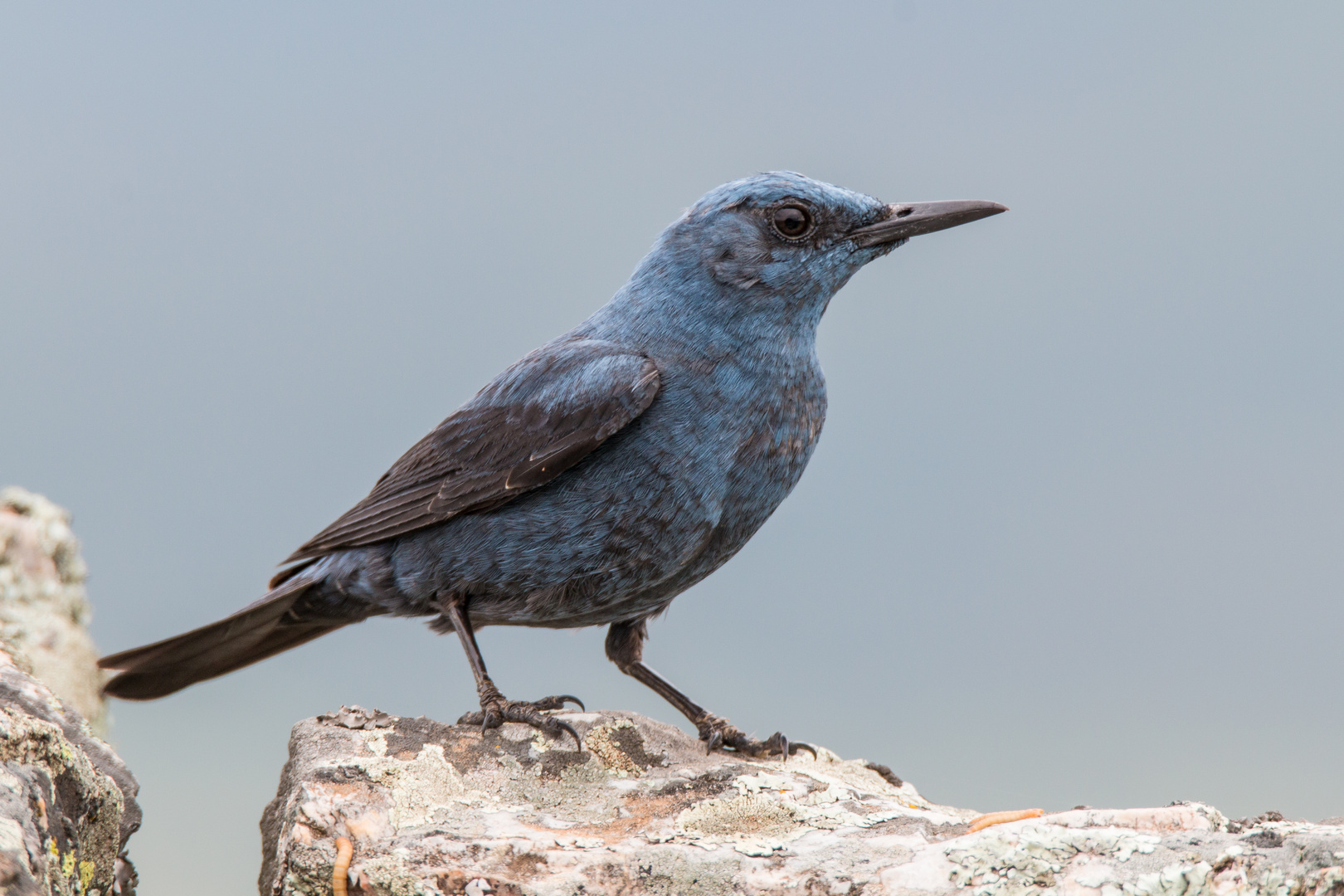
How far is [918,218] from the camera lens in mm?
4918

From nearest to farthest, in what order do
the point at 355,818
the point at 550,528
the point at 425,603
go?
→ the point at 355,818, the point at 550,528, the point at 425,603

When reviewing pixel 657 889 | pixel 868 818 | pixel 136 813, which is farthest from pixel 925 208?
pixel 136 813

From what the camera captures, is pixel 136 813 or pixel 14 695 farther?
pixel 136 813

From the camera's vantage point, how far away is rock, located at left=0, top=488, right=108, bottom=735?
5059 mm

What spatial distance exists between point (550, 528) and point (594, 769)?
35.0 inches

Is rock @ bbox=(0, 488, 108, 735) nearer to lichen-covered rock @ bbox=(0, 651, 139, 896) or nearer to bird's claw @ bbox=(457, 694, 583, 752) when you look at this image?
lichen-covered rock @ bbox=(0, 651, 139, 896)

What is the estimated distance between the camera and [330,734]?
4320 millimetres

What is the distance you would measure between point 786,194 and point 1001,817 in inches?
95.6

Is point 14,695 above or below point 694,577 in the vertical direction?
below

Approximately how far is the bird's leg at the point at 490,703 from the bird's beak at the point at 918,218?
6.99 ft

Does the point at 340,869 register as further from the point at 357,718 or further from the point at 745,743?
the point at 745,743

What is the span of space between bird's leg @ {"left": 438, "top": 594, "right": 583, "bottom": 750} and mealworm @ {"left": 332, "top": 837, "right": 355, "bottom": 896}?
97 cm

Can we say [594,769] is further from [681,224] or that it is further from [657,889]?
[681,224]

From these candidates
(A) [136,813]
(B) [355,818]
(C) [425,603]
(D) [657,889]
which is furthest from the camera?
(C) [425,603]
